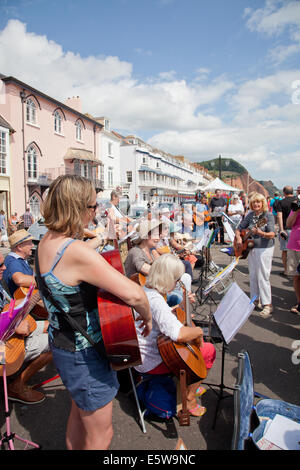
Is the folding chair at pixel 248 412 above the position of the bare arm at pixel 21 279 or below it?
below

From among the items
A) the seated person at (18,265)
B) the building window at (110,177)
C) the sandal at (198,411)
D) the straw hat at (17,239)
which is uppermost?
the building window at (110,177)

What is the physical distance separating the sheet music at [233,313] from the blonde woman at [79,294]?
3.72 feet

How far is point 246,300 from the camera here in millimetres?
2537

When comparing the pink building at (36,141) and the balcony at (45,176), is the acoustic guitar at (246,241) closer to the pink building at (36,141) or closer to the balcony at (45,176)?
the balcony at (45,176)

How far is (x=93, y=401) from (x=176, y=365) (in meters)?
1.00

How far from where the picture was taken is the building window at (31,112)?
21.9 meters

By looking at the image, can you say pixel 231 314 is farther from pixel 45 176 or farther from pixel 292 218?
pixel 45 176

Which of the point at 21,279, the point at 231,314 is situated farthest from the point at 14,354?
the point at 231,314

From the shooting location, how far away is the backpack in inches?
99.8

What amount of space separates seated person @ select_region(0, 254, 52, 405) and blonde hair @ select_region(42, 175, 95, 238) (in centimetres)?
176

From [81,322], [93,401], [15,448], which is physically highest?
[81,322]

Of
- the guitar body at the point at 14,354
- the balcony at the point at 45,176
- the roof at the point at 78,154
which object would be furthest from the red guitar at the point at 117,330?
the roof at the point at 78,154
